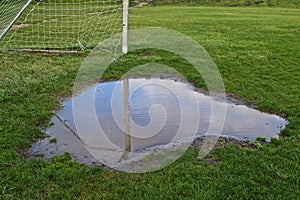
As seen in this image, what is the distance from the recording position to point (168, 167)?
162 inches

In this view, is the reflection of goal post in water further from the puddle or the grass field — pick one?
the puddle

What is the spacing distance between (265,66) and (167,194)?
6.40 metres

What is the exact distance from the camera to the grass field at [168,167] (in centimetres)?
364

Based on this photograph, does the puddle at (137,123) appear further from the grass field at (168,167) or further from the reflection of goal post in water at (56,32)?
the reflection of goal post in water at (56,32)

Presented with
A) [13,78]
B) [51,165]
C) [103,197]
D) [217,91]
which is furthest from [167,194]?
[13,78]

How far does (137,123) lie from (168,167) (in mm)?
1510

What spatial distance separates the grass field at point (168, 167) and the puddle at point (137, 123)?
0.90 ft

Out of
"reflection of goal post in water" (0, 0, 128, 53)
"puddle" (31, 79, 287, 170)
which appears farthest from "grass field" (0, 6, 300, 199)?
"reflection of goal post in water" (0, 0, 128, 53)

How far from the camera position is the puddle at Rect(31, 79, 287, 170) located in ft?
15.3

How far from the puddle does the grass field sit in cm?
28

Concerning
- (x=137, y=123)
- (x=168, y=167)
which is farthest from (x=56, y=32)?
(x=168, y=167)

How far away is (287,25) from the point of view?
55.7ft

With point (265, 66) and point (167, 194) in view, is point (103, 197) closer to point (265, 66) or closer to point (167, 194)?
point (167, 194)

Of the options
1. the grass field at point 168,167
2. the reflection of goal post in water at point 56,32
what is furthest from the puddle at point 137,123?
the reflection of goal post in water at point 56,32
